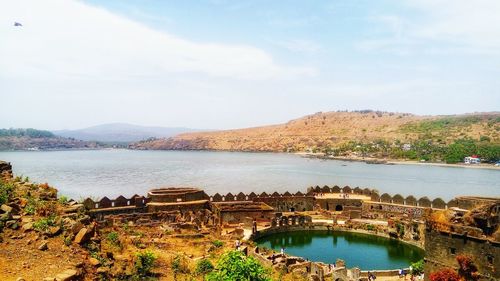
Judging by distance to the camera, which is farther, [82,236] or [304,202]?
[304,202]

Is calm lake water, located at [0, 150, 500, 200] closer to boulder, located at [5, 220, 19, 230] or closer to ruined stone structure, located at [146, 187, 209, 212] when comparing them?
ruined stone structure, located at [146, 187, 209, 212]

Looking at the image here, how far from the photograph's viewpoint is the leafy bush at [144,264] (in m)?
15.0

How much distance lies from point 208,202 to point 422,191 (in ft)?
145

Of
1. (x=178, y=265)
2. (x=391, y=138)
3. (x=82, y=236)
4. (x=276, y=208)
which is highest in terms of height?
(x=391, y=138)

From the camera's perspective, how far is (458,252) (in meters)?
22.8

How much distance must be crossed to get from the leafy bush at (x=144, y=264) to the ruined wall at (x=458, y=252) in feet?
51.9

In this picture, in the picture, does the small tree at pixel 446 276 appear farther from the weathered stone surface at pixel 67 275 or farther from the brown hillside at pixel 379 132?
the brown hillside at pixel 379 132

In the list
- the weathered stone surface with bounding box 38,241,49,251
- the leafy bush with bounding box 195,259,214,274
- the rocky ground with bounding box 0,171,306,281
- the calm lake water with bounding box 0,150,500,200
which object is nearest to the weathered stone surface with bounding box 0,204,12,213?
the rocky ground with bounding box 0,171,306,281

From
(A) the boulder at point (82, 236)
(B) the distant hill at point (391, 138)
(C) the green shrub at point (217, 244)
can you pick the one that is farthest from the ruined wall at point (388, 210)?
(B) the distant hill at point (391, 138)

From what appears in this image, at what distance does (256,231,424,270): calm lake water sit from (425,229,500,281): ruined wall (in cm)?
720

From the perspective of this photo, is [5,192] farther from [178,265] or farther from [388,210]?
[388,210]

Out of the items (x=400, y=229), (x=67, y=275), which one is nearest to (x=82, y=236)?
(x=67, y=275)

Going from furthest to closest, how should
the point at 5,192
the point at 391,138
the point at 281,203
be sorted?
the point at 391,138
the point at 281,203
the point at 5,192

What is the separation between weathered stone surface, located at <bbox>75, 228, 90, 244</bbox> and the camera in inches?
461
